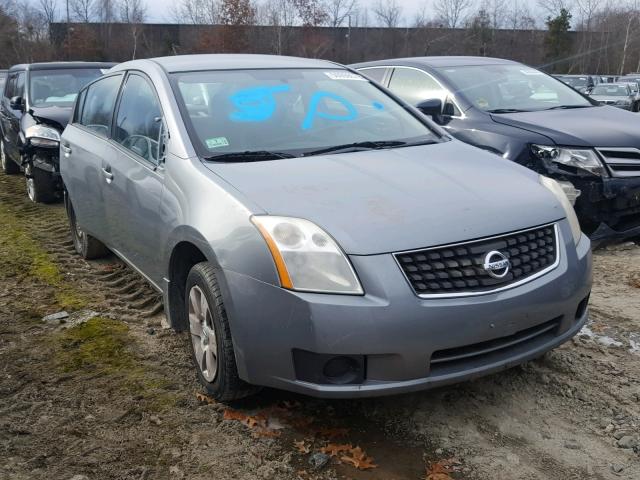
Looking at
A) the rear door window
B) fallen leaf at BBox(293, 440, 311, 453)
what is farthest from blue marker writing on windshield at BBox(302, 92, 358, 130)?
fallen leaf at BBox(293, 440, 311, 453)

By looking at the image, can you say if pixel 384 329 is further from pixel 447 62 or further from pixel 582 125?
pixel 447 62

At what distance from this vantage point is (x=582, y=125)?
5.70 meters

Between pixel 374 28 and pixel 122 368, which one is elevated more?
pixel 374 28

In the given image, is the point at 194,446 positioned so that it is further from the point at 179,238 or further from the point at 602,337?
the point at 602,337

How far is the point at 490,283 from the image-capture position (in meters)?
2.71

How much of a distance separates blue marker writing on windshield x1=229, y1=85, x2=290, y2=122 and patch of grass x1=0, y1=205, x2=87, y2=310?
1.93 metres

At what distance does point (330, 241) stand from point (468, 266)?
0.58 metres

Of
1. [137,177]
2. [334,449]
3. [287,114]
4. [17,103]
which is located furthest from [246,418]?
[17,103]

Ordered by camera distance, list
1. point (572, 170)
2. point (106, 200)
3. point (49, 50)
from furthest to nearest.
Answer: point (49, 50) → point (572, 170) → point (106, 200)

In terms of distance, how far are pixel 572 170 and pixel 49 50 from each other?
47.4 meters

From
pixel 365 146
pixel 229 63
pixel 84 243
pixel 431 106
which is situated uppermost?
pixel 229 63

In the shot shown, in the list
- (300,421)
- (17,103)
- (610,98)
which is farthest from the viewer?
(610,98)

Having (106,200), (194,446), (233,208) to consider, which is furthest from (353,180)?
(106,200)

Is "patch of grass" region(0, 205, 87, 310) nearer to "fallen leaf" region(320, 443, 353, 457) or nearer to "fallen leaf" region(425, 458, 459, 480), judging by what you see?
"fallen leaf" region(320, 443, 353, 457)
